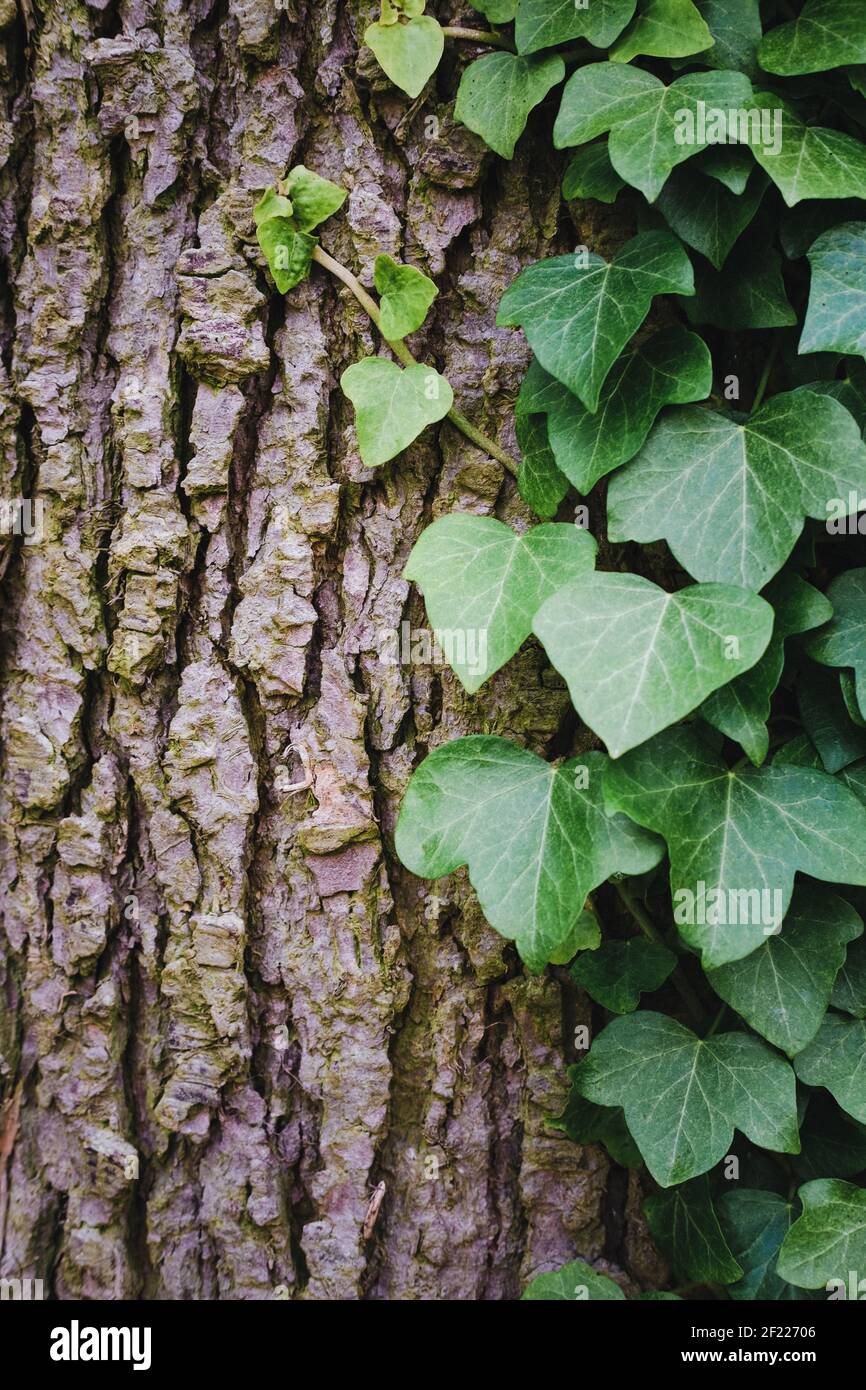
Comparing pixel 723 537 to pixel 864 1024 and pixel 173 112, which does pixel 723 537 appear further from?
pixel 173 112

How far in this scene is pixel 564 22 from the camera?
0.95m

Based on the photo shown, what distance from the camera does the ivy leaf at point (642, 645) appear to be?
2.67 ft

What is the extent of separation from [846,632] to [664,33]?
694 millimetres

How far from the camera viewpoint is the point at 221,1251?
1.15m

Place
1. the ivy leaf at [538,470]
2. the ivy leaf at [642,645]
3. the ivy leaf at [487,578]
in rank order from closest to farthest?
1. the ivy leaf at [642,645]
2. the ivy leaf at [487,578]
3. the ivy leaf at [538,470]

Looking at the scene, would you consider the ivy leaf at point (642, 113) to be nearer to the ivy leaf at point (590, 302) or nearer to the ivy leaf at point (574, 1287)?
the ivy leaf at point (590, 302)

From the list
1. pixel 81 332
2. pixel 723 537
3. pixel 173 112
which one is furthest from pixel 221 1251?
pixel 173 112

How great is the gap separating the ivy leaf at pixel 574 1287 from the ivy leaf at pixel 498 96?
137 centimetres

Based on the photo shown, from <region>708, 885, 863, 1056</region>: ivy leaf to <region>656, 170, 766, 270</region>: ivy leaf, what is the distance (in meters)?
0.75

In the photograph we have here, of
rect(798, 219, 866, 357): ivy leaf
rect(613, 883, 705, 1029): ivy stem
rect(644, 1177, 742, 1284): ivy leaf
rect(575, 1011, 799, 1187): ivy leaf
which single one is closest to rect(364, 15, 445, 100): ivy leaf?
rect(798, 219, 866, 357): ivy leaf

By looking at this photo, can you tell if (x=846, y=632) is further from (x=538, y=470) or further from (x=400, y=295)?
(x=400, y=295)

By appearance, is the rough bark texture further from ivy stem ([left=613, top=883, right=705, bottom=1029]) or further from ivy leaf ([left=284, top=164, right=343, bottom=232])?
ivy stem ([left=613, top=883, right=705, bottom=1029])

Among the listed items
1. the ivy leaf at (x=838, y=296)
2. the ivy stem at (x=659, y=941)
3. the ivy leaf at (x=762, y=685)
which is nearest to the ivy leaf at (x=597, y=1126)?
the ivy stem at (x=659, y=941)

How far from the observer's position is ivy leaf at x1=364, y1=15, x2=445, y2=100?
38.7 inches
